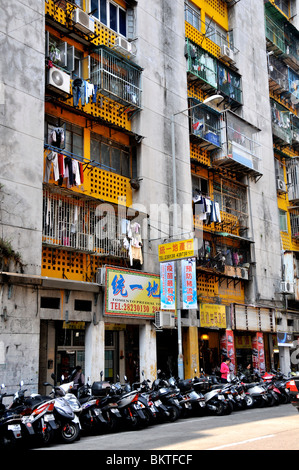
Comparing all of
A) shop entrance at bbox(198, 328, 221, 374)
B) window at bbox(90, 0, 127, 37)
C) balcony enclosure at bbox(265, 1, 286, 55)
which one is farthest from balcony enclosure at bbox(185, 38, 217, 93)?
shop entrance at bbox(198, 328, 221, 374)

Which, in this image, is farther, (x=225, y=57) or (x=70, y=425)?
(x=225, y=57)

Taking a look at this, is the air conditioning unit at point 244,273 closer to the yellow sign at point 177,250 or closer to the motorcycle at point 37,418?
the yellow sign at point 177,250

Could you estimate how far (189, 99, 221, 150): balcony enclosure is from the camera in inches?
892

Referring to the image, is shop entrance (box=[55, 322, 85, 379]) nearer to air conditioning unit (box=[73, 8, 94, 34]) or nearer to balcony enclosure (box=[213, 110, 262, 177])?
air conditioning unit (box=[73, 8, 94, 34])

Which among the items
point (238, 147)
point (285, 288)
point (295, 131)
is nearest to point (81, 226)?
point (238, 147)

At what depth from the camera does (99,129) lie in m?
18.6

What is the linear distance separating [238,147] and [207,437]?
17.0 meters

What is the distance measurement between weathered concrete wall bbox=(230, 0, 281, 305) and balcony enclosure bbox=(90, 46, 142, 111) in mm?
8981

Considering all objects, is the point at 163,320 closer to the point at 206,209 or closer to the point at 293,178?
the point at 206,209

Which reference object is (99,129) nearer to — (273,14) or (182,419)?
(182,419)

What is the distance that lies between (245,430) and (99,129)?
11.7 m

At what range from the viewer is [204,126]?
23.2 meters

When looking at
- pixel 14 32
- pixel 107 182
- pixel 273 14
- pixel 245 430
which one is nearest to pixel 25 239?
pixel 107 182

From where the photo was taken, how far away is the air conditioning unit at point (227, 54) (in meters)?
26.0
